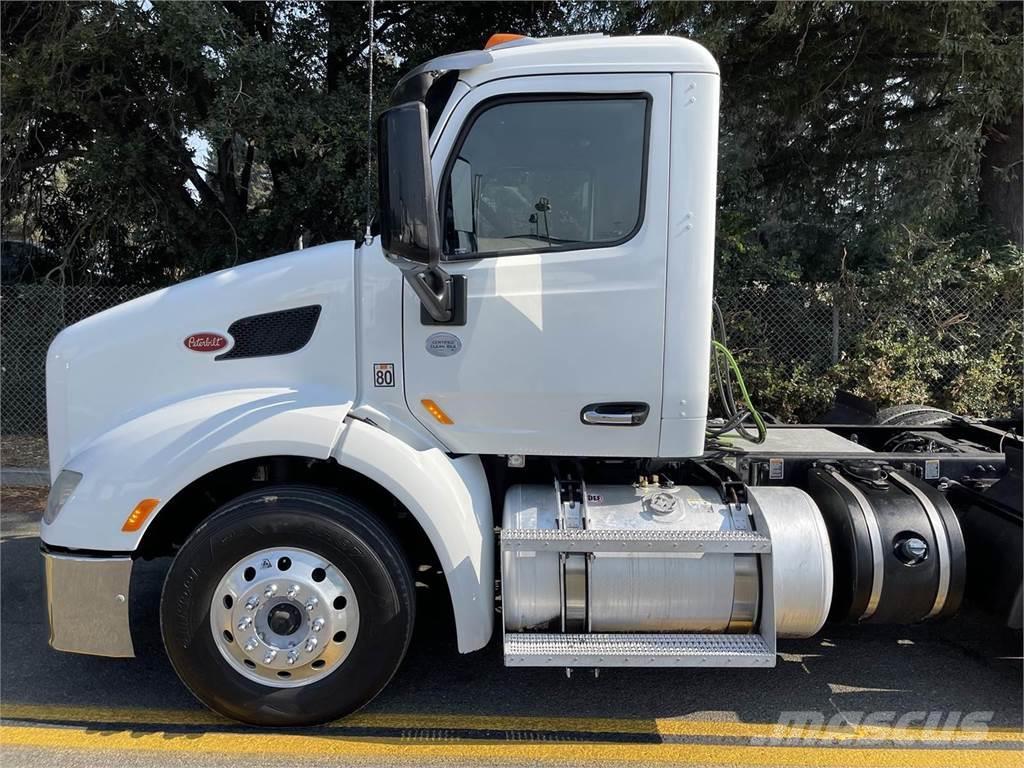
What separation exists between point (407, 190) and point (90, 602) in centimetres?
212

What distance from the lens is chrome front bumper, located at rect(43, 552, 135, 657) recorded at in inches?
123

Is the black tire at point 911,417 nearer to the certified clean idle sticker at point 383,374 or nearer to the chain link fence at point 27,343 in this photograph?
the certified clean idle sticker at point 383,374

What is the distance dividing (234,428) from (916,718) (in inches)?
125

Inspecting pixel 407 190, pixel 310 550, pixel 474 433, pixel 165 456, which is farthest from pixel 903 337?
pixel 165 456

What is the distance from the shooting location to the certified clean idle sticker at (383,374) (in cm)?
330

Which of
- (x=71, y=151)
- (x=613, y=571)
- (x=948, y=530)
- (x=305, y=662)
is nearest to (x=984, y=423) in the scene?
(x=948, y=530)

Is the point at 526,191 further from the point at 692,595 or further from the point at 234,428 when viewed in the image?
the point at 692,595

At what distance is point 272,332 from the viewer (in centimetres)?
334

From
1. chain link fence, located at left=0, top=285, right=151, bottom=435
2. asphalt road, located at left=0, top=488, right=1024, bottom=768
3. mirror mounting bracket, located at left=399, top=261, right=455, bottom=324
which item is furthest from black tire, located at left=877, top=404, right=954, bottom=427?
chain link fence, located at left=0, top=285, right=151, bottom=435

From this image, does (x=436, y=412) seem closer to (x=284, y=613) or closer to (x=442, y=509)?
(x=442, y=509)

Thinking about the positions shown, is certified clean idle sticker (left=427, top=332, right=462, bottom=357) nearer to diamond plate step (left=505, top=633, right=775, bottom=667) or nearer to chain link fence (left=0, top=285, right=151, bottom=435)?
diamond plate step (left=505, top=633, right=775, bottom=667)

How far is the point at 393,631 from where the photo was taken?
3.17 meters

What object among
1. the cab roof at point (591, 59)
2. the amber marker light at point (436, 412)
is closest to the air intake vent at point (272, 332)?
the amber marker light at point (436, 412)

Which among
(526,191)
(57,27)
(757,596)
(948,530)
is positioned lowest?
(757,596)
